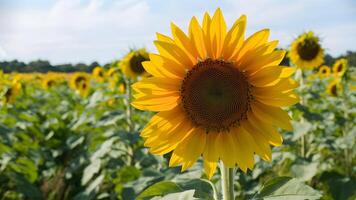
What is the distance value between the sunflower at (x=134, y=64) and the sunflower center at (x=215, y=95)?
3.20 meters

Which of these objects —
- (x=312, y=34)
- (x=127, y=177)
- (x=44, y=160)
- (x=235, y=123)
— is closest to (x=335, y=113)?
(x=312, y=34)

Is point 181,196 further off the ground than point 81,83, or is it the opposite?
point 81,83

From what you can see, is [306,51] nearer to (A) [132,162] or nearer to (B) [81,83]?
(A) [132,162]

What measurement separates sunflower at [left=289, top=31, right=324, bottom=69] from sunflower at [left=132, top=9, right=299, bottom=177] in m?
3.74

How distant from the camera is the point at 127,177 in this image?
412cm

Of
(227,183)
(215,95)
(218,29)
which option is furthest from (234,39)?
(227,183)

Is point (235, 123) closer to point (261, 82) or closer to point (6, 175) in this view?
point (261, 82)

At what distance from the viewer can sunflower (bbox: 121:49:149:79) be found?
17.3 ft

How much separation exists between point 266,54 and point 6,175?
4322mm

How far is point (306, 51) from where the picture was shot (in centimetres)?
564

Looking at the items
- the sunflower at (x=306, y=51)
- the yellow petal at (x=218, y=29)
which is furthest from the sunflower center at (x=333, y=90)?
the yellow petal at (x=218, y=29)

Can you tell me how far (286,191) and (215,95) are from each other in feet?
1.62

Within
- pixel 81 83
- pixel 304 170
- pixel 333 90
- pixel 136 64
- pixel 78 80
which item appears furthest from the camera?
pixel 78 80

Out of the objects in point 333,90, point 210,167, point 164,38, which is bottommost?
point 210,167
